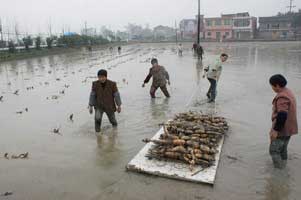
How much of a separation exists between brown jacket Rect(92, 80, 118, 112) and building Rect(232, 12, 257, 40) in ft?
281

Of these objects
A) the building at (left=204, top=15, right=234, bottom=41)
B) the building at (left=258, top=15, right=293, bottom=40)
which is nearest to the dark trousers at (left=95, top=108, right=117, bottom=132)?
the building at (left=204, top=15, right=234, bottom=41)

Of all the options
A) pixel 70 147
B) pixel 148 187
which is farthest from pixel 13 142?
pixel 148 187

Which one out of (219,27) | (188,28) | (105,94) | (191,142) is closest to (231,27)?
(219,27)

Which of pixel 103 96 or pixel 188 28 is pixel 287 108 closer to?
pixel 103 96

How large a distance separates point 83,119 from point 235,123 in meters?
4.14

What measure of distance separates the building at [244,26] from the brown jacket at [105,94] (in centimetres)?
8559

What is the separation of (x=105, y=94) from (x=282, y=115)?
381 cm

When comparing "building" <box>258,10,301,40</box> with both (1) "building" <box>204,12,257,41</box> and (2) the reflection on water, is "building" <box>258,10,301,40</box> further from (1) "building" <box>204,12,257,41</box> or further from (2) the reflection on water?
(2) the reflection on water

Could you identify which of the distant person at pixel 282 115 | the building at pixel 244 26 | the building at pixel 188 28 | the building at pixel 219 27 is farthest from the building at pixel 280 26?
the distant person at pixel 282 115

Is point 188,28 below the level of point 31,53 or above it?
above

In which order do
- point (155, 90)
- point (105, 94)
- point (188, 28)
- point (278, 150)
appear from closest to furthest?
point (278, 150) < point (105, 94) < point (155, 90) < point (188, 28)

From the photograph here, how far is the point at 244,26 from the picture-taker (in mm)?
87000

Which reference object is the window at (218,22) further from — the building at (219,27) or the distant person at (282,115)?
the distant person at (282,115)

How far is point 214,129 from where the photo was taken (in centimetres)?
647
